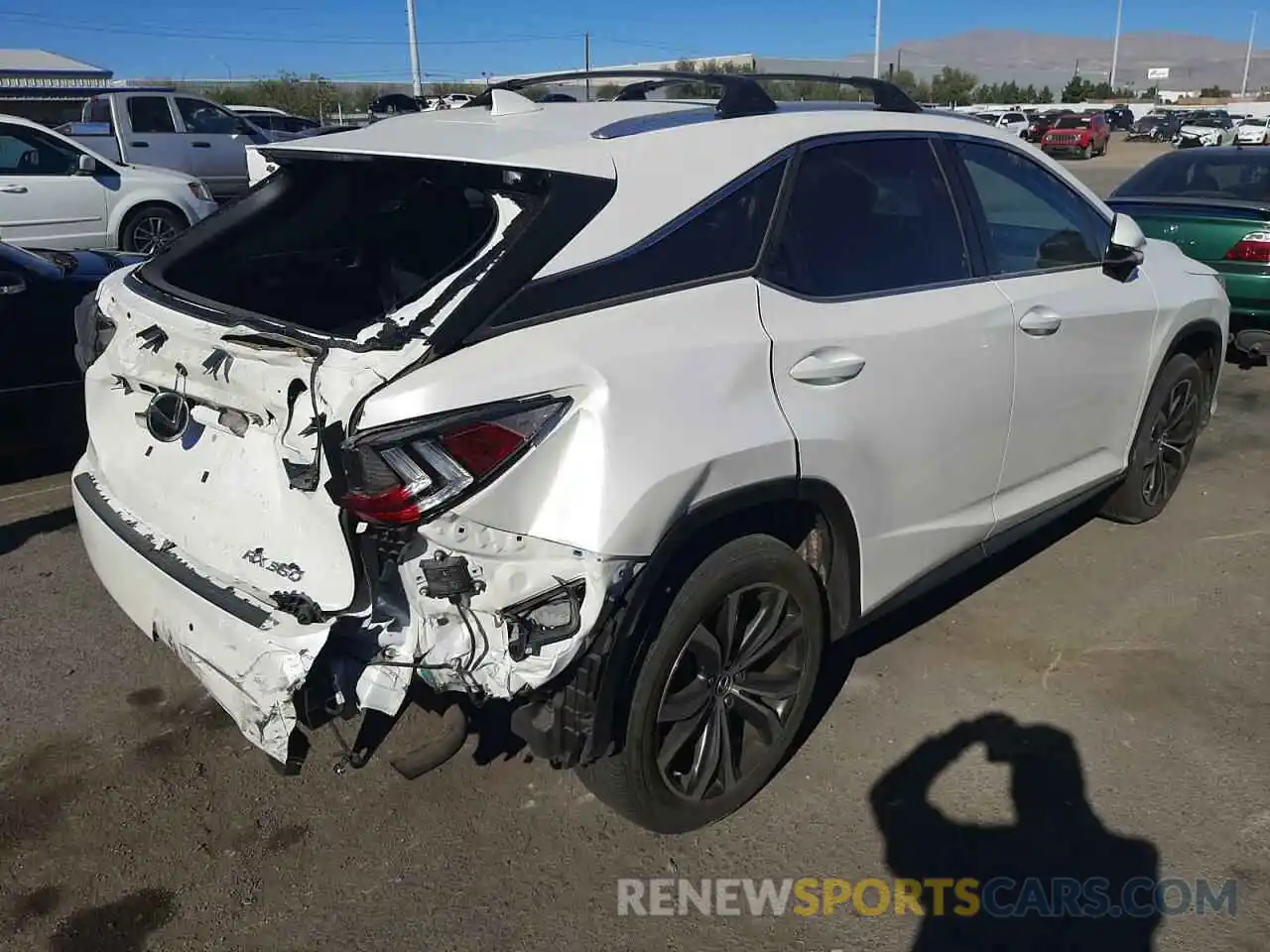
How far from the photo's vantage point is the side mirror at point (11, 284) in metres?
5.07

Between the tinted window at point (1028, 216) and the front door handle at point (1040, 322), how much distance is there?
0.56 feet

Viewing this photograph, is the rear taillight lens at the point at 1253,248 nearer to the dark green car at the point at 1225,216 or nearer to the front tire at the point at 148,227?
the dark green car at the point at 1225,216

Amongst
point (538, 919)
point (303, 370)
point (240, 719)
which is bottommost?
point (538, 919)

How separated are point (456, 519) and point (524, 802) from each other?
3.78 ft

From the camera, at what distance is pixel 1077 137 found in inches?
1513

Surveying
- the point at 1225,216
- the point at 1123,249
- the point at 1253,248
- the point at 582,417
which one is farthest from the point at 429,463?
the point at 1225,216

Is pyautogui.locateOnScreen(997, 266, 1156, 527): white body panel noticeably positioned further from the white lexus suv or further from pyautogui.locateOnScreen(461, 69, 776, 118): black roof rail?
pyautogui.locateOnScreen(461, 69, 776, 118): black roof rail

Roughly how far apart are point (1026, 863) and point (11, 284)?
5.01 m

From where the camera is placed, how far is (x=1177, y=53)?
7864 inches

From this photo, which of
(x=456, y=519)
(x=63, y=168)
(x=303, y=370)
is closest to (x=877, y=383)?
(x=456, y=519)

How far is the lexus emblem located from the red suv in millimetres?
40057

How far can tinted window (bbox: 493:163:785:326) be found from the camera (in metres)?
2.48

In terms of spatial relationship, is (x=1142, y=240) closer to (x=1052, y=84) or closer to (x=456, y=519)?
(x=456, y=519)

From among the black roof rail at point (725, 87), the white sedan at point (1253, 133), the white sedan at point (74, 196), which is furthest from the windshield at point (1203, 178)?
the white sedan at point (1253, 133)
